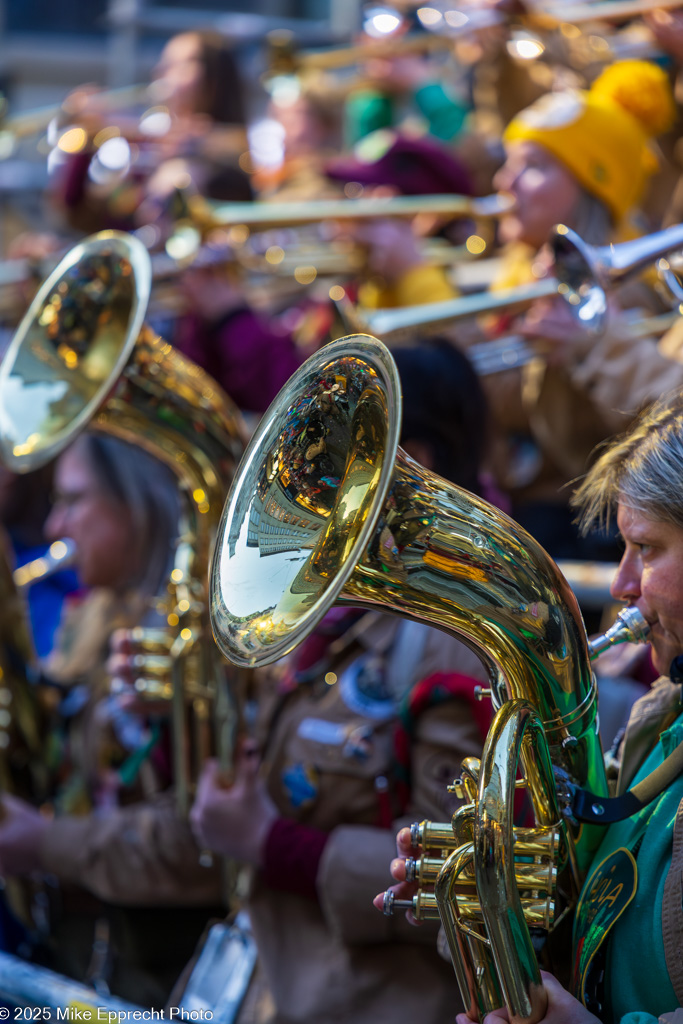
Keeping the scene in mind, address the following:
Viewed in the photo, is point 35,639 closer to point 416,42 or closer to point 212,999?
point 212,999

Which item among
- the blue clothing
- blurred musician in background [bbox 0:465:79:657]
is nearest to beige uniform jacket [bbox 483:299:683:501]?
the blue clothing

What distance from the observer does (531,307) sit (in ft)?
11.8

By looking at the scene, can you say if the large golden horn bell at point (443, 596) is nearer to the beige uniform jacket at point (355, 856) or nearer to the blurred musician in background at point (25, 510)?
the beige uniform jacket at point (355, 856)

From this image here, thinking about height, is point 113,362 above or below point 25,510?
above

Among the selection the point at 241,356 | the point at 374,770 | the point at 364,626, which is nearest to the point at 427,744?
the point at 374,770

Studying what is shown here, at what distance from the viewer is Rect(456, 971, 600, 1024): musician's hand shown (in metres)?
1.41

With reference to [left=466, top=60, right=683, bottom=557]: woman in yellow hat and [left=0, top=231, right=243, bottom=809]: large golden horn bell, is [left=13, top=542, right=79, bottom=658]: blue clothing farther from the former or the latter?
[left=466, top=60, right=683, bottom=557]: woman in yellow hat

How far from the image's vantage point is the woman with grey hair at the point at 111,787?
8.66 ft

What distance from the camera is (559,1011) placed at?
56.0 inches

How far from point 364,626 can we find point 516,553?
0.76 meters

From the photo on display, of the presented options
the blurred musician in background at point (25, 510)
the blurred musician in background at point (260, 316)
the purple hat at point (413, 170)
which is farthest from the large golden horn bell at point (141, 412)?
the purple hat at point (413, 170)

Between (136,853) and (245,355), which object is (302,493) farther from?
(245,355)

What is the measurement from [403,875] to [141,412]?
4.33 ft

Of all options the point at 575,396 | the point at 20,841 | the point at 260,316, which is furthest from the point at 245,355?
the point at 20,841
